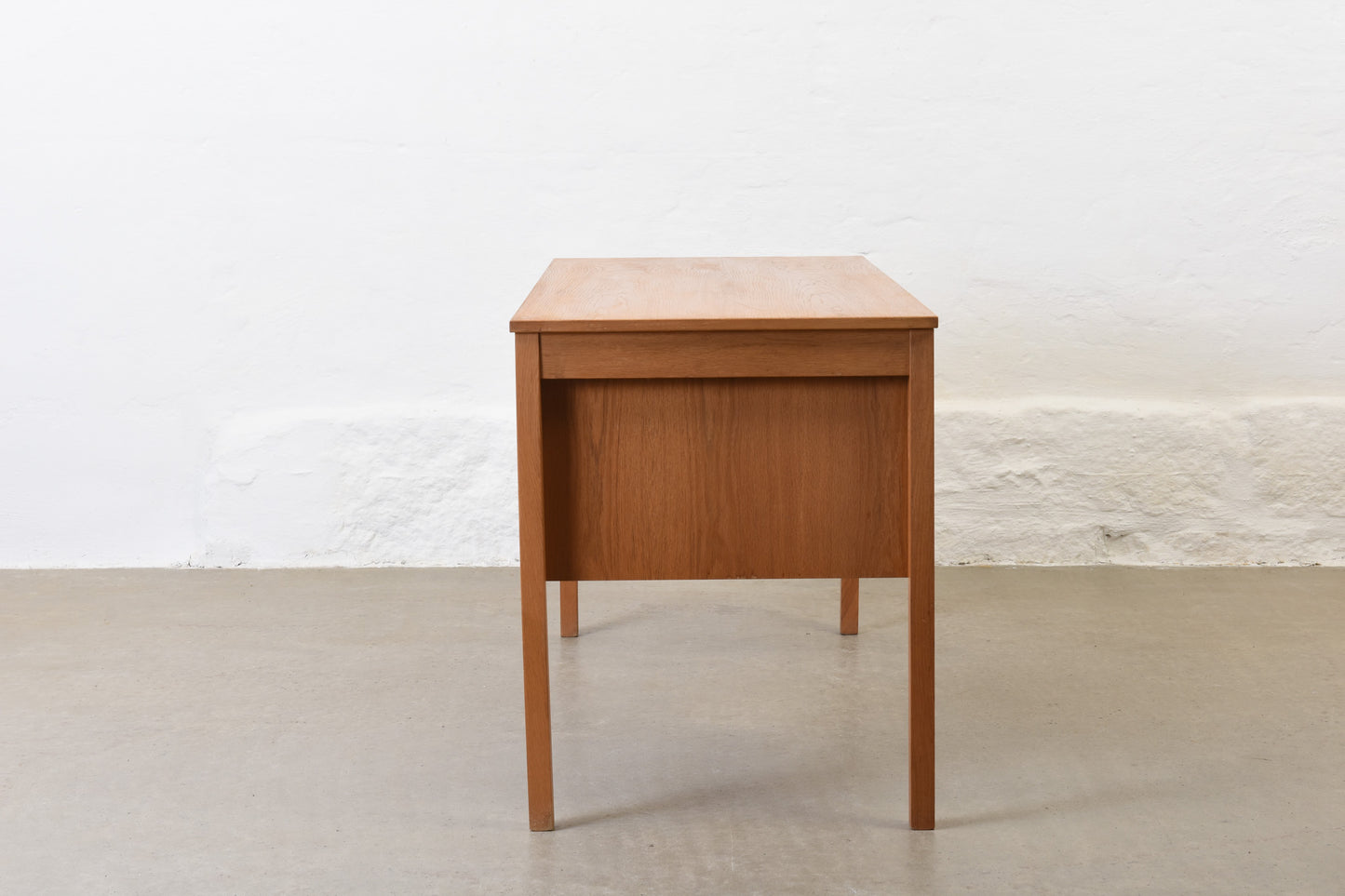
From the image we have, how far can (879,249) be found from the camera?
10.8 feet

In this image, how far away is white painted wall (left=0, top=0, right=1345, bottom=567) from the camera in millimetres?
3215

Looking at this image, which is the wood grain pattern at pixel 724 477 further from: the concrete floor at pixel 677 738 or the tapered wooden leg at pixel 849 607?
the tapered wooden leg at pixel 849 607

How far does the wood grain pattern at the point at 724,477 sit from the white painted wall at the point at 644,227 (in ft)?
4.64

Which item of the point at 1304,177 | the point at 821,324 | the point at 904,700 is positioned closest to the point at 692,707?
the point at 904,700

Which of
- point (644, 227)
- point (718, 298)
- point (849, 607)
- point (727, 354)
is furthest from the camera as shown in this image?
point (644, 227)

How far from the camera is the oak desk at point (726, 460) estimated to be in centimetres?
190

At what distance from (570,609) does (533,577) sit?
0.92 m

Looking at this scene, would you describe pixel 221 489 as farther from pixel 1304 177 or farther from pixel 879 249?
pixel 1304 177

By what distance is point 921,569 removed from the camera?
6.39ft

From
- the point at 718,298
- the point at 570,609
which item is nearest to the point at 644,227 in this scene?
the point at 570,609

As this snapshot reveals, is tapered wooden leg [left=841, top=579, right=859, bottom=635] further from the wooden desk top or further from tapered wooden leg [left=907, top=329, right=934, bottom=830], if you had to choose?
tapered wooden leg [left=907, top=329, right=934, bottom=830]

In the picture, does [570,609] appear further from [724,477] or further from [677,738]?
[724,477]

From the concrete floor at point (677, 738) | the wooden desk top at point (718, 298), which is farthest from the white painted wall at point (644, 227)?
the wooden desk top at point (718, 298)

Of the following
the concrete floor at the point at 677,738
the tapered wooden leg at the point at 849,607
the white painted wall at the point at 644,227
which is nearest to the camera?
the concrete floor at the point at 677,738
